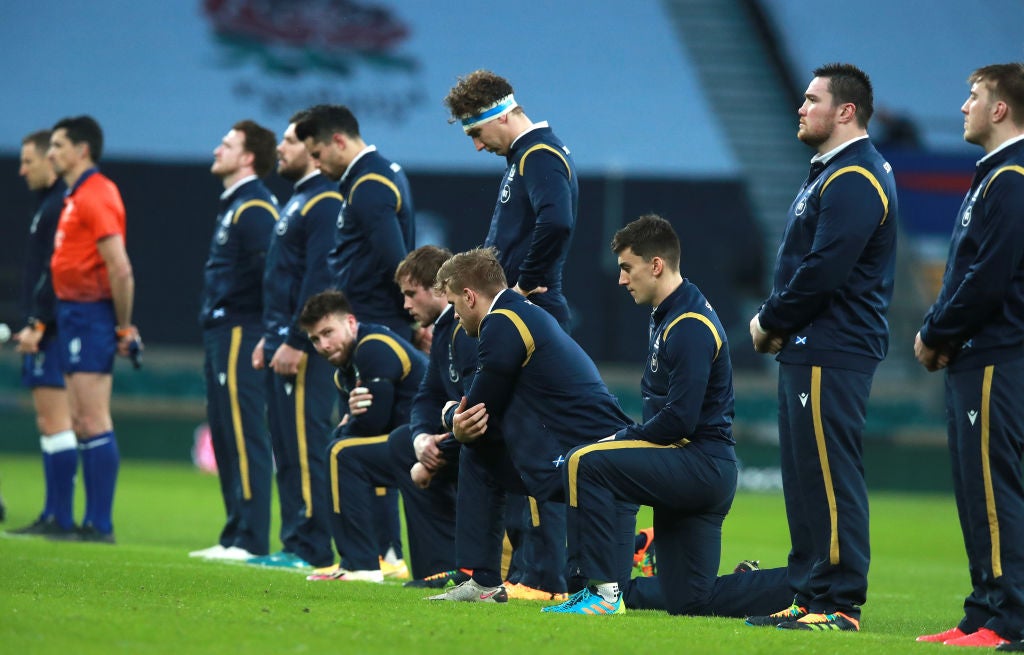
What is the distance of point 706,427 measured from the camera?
5734mm

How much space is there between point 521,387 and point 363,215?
2.10m

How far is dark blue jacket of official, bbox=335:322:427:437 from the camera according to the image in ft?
23.5

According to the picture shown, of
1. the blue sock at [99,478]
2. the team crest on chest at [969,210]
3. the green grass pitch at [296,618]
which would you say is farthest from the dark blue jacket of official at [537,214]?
the blue sock at [99,478]

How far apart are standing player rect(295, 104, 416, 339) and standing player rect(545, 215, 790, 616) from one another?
2.17 metres

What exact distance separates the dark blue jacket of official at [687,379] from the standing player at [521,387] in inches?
10.4

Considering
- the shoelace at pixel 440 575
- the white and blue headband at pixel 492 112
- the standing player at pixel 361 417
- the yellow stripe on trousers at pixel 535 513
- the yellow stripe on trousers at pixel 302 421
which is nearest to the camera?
the yellow stripe on trousers at pixel 535 513

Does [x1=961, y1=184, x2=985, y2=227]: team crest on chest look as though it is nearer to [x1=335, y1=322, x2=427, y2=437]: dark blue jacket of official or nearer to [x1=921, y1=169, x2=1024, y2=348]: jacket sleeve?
[x1=921, y1=169, x2=1024, y2=348]: jacket sleeve

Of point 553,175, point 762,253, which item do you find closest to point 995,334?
point 553,175

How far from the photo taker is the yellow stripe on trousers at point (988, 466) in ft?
16.8

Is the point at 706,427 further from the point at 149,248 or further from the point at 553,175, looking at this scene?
the point at 149,248

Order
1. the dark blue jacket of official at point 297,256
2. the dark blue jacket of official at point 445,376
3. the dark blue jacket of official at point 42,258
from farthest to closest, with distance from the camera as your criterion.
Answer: the dark blue jacket of official at point 42,258 < the dark blue jacket of official at point 297,256 < the dark blue jacket of official at point 445,376

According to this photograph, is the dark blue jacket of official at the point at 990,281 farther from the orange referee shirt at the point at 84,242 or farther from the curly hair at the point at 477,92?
the orange referee shirt at the point at 84,242

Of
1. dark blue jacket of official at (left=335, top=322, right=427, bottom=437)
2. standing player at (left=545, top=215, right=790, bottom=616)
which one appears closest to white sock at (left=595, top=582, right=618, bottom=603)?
standing player at (left=545, top=215, right=790, bottom=616)

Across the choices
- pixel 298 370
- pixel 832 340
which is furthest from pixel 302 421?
pixel 832 340
